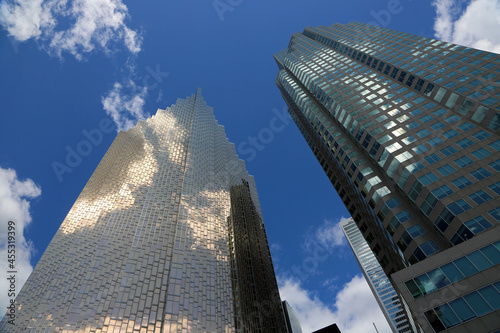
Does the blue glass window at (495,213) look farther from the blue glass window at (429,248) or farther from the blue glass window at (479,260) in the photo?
the blue glass window at (429,248)

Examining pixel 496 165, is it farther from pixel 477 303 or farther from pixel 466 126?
pixel 477 303

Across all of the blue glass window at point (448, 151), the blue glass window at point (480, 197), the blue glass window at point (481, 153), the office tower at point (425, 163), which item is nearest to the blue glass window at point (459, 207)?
the office tower at point (425, 163)

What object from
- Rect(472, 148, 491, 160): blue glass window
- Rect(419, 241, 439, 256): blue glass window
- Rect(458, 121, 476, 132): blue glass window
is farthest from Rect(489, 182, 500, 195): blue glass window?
Rect(458, 121, 476, 132): blue glass window

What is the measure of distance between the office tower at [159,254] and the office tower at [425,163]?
120 feet

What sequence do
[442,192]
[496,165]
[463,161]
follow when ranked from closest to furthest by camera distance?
[496,165]
[442,192]
[463,161]

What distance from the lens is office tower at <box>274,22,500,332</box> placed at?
31.3m

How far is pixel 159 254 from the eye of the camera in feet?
219

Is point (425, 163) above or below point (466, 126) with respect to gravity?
below

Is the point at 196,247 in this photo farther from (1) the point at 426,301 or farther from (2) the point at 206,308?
(1) the point at 426,301

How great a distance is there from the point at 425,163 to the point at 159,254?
59.5 m

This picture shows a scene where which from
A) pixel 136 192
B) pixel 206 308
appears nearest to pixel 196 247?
pixel 206 308

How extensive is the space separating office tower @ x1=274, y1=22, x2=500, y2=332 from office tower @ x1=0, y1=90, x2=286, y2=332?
1444 inches

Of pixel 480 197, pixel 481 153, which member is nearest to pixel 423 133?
pixel 481 153

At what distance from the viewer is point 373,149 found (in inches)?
2270
